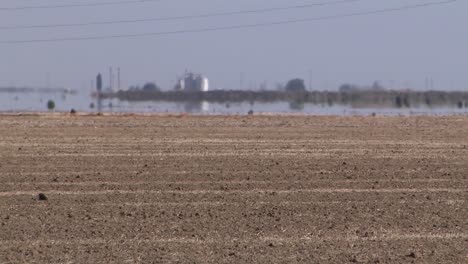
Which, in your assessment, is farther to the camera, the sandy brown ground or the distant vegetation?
the distant vegetation

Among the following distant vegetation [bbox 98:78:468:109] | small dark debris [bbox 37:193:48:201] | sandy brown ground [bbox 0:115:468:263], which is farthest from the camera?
distant vegetation [bbox 98:78:468:109]

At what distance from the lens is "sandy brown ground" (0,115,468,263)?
1320 centimetres

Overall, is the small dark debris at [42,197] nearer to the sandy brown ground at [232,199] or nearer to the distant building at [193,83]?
the sandy brown ground at [232,199]

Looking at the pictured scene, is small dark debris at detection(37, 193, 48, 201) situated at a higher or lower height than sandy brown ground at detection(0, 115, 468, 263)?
higher

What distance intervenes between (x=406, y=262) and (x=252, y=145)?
20.4 metres

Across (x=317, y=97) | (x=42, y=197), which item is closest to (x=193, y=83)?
(x=317, y=97)

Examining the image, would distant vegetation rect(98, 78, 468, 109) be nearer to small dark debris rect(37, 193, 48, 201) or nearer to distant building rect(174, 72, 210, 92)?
distant building rect(174, 72, 210, 92)

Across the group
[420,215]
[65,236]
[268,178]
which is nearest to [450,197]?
[420,215]

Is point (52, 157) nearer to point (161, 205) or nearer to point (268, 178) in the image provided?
point (268, 178)

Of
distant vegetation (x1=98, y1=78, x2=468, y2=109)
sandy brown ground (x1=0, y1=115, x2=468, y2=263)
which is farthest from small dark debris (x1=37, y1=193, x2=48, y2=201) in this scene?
distant vegetation (x1=98, y1=78, x2=468, y2=109)

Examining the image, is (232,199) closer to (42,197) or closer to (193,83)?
(42,197)

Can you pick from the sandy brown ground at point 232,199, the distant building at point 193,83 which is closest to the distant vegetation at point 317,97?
the distant building at point 193,83

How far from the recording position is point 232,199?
1841 cm

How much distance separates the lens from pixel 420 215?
1644cm
